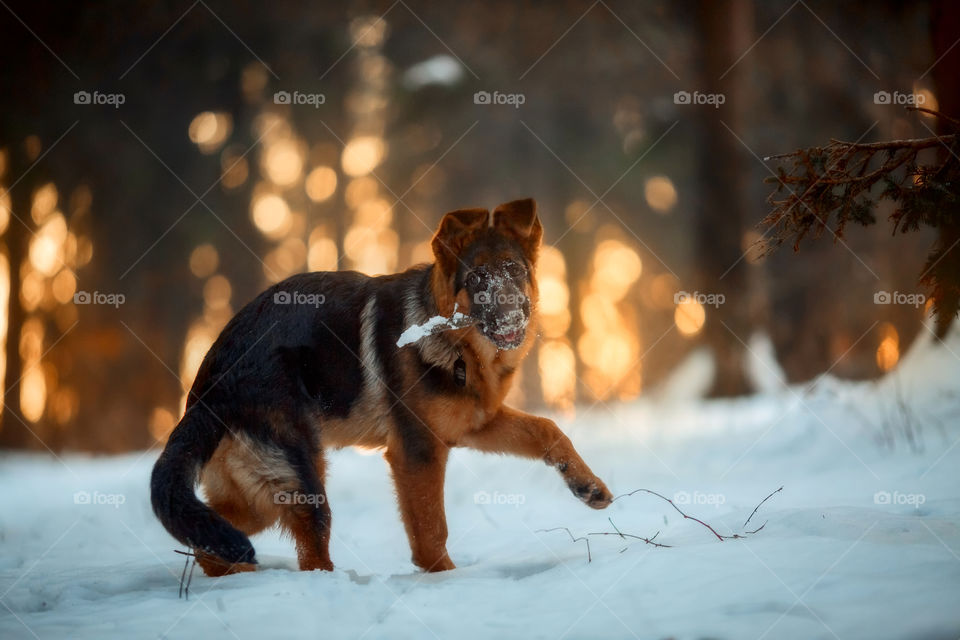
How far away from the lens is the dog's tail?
3.94 meters

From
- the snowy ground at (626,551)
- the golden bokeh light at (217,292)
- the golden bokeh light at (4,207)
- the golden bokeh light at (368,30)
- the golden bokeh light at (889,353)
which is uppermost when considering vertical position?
the golden bokeh light at (368,30)

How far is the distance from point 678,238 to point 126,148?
54.0ft

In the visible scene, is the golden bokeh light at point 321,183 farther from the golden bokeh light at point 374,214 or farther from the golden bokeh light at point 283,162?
the golden bokeh light at point 374,214

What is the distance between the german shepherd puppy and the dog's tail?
0.02m

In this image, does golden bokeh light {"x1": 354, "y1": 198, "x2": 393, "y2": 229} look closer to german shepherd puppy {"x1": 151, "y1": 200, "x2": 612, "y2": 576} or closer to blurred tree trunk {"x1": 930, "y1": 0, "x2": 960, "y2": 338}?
german shepherd puppy {"x1": 151, "y1": 200, "x2": 612, "y2": 576}

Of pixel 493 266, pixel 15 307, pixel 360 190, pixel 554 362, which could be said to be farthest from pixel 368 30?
pixel 493 266

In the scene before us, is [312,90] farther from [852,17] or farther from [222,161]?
[852,17]

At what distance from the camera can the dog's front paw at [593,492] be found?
17.4 ft

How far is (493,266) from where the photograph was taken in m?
5.25

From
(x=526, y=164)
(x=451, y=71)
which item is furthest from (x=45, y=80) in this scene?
(x=526, y=164)

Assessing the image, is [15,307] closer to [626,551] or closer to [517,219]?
[517,219]

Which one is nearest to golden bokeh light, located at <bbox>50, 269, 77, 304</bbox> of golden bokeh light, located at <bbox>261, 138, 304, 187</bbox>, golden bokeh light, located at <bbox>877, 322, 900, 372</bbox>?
golden bokeh light, located at <bbox>261, 138, 304, 187</bbox>

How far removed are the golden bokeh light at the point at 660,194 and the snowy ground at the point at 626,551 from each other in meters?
12.5

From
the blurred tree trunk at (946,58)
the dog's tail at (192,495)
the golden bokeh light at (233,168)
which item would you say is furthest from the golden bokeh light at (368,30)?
the dog's tail at (192,495)
